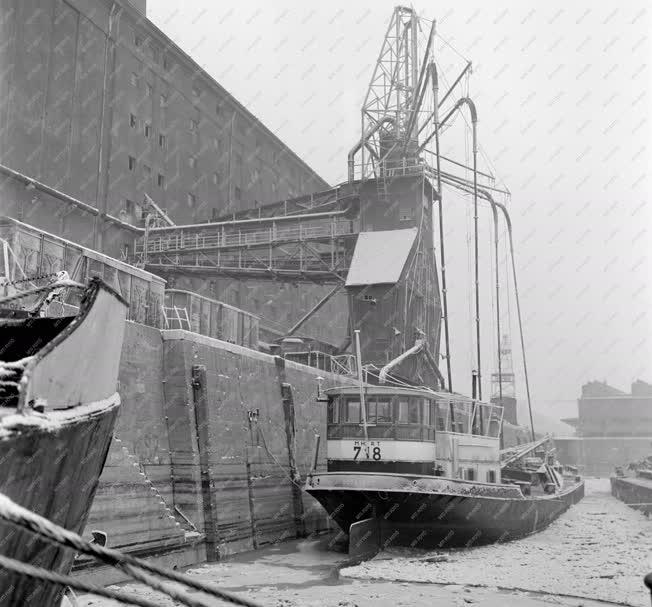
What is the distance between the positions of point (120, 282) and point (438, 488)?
1037cm

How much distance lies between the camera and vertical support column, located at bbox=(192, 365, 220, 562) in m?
16.4

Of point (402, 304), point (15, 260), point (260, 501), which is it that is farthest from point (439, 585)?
point (402, 304)

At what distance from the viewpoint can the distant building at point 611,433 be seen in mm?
76938

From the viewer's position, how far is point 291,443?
2252 centimetres

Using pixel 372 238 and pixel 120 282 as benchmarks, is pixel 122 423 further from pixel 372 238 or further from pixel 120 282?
pixel 372 238

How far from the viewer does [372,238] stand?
33844 millimetres

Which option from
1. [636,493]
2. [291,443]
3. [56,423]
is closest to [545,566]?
[291,443]

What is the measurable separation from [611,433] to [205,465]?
75120 millimetres

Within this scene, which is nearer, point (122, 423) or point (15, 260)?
point (122, 423)

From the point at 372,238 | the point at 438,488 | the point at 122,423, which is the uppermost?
the point at 372,238

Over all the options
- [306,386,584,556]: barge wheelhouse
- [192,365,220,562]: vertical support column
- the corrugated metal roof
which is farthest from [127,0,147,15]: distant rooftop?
[306,386,584,556]: barge wheelhouse

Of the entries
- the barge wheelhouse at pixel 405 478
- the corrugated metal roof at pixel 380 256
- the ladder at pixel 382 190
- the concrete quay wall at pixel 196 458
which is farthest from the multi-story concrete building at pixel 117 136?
the barge wheelhouse at pixel 405 478

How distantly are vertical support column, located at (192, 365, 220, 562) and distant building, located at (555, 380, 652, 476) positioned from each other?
2679 inches

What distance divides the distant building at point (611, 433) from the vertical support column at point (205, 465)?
68046 mm
